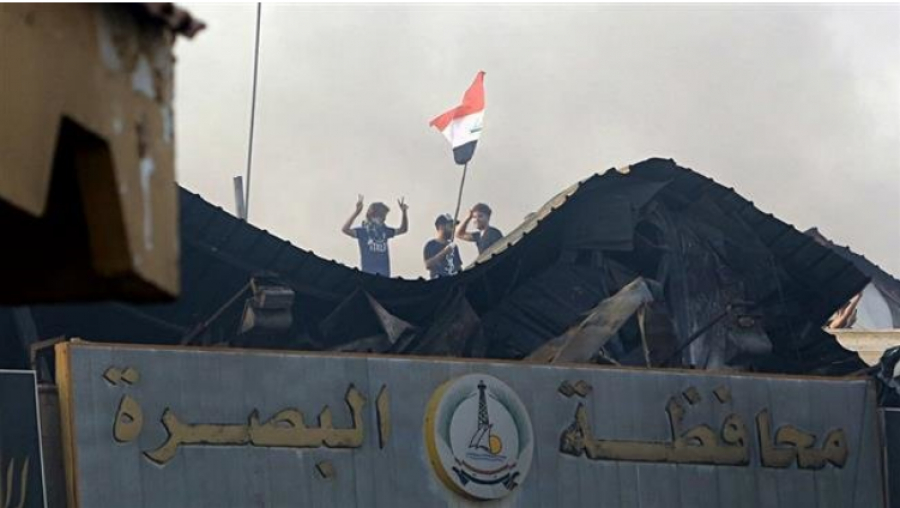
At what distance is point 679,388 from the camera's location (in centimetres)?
2352

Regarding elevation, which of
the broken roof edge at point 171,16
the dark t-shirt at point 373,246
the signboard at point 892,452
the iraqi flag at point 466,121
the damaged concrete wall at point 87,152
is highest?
the iraqi flag at point 466,121

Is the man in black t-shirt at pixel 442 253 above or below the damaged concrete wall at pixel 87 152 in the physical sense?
above

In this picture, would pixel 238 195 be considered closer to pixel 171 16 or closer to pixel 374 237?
pixel 374 237

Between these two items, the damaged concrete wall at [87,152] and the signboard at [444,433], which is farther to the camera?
the signboard at [444,433]

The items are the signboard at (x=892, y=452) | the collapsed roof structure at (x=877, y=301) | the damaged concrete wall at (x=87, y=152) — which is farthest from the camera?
the collapsed roof structure at (x=877, y=301)

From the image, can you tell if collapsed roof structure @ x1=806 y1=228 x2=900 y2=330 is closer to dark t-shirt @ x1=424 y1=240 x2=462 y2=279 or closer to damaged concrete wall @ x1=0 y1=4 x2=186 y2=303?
dark t-shirt @ x1=424 y1=240 x2=462 y2=279

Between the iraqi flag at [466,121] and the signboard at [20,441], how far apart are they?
12.1 m

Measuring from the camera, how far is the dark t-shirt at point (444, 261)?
25016 mm

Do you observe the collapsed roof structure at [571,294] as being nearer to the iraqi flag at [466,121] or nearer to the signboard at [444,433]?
the signboard at [444,433]

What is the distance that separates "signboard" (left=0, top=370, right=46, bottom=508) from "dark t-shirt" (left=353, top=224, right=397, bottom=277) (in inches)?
288

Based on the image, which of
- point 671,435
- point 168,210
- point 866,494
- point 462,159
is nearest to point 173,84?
point 168,210

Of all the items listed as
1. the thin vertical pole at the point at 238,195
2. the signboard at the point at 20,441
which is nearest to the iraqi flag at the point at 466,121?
the thin vertical pole at the point at 238,195

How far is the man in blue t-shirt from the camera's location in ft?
82.8

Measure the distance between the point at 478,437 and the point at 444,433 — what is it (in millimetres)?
365
